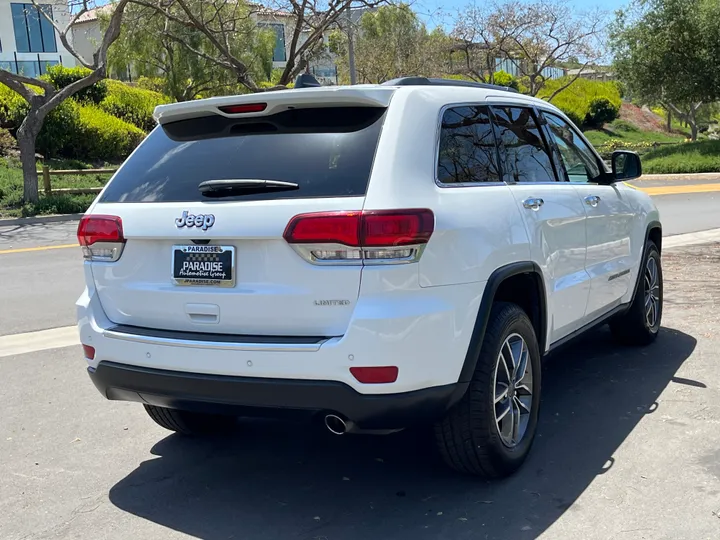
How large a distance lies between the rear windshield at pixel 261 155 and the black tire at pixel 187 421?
1.24 m

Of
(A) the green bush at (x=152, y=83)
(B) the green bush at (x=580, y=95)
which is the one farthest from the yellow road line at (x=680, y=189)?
(B) the green bush at (x=580, y=95)

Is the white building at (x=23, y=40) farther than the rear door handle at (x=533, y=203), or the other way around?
the white building at (x=23, y=40)

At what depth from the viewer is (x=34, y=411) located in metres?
4.98

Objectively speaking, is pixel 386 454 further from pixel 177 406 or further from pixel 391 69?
pixel 391 69

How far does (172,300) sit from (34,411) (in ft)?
6.77

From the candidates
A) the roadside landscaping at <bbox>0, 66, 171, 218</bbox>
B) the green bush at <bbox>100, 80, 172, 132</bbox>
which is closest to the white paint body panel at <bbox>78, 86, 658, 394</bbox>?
the roadside landscaping at <bbox>0, 66, 171, 218</bbox>

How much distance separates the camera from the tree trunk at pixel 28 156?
19.6 m

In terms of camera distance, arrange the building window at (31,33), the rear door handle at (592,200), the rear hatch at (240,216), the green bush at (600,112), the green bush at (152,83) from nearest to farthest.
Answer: the rear hatch at (240,216)
the rear door handle at (592,200)
the green bush at (152,83)
the building window at (31,33)
the green bush at (600,112)

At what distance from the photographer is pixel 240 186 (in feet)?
11.3

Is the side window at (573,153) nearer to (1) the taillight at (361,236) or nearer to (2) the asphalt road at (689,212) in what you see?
(1) the taillight at (361,236)

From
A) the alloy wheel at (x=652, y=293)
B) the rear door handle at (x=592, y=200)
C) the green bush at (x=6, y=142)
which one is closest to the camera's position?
the rear door handle at (x=592, y=200)

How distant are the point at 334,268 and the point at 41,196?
20.1 metres

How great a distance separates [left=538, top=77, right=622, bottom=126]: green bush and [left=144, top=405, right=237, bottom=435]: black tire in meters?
56.1

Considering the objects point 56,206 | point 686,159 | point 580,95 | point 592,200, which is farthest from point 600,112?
point 592,200
